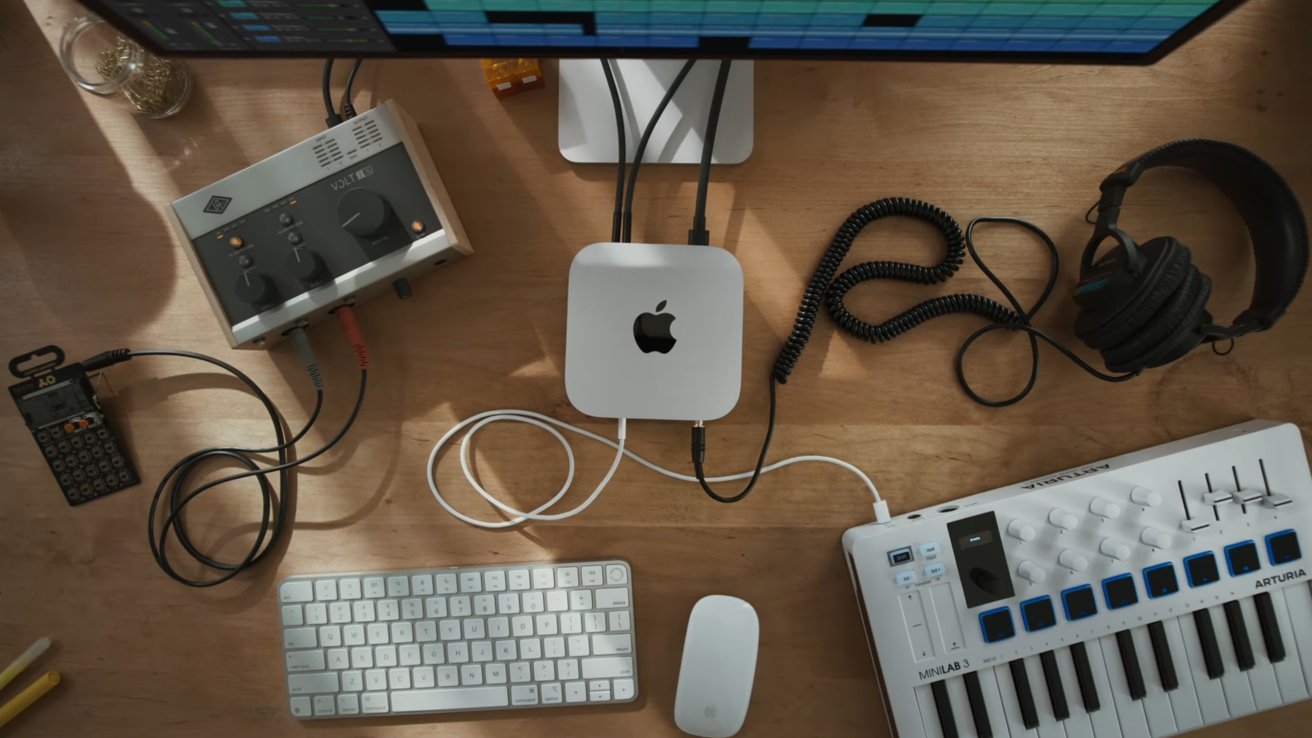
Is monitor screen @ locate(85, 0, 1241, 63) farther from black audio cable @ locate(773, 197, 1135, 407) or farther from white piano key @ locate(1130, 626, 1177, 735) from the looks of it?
white piano key @ locate(1130, 626, 1177, 735)

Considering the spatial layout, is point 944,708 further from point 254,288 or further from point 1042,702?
point 254,288

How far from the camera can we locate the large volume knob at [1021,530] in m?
0.72

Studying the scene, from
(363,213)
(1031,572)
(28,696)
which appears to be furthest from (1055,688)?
(28,696)

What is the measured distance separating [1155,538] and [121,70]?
1.24 meters

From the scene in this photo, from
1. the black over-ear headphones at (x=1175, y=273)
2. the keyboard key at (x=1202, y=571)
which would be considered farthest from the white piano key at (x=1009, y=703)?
the black over-ear headphones at (x=1175, y=273)

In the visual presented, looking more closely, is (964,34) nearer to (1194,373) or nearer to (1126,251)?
(1126,251)

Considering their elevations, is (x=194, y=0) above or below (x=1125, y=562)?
above

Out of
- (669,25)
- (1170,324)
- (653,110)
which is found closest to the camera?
(669,25)

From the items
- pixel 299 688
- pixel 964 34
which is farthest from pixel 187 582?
pixel 964 34

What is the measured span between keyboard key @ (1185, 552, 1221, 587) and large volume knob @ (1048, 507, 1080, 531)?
0.13 metres

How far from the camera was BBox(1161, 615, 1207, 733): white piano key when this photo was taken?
2.38 ft

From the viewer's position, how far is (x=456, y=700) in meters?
0.77

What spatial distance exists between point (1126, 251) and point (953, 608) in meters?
0.40

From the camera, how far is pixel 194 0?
0.54 metres
